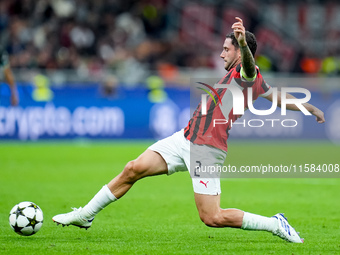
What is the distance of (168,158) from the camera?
738 cm

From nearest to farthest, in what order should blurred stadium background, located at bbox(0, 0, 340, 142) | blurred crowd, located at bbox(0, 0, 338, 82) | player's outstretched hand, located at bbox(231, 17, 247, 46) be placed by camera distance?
1. player's outstretched hand, located at bbox(231, 17, 247, 46)
2. blurred stadium background, located at bbox(0, 0, 340, 142)
3. blurred crowd, located at bbox(0, 0, 338, 82)

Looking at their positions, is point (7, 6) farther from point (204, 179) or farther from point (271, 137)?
point (204, 179)

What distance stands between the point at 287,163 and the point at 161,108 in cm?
590

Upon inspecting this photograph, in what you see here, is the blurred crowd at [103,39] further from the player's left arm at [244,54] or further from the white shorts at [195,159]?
the player's left arm at [244,54]

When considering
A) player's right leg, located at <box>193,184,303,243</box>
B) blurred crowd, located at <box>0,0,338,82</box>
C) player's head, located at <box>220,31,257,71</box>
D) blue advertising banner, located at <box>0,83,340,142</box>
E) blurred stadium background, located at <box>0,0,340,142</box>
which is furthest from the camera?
blurred crowd, located at <box>0,0,338,82</box>

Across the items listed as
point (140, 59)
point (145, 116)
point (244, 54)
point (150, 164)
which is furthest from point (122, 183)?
point (140, 59)

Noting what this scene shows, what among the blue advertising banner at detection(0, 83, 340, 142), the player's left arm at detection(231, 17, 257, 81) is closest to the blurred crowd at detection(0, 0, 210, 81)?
the blue advertising banner at detection(0, 83, 340, 142)

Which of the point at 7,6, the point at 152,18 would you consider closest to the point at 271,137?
the point at 152,18

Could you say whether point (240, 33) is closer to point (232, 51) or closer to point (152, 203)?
point (232, 51)

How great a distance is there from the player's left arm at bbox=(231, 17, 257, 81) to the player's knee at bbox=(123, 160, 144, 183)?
148cm

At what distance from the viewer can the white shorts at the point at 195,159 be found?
709cm

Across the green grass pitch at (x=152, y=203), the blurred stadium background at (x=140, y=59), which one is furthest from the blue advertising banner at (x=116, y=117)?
the green grass pitch at (x=152, y=203)

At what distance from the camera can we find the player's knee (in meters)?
7.33

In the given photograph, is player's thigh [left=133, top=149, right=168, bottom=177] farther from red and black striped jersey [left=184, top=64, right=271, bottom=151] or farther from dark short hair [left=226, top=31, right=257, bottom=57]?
dark short hair [left=226, top=31, right=257, bottom=57]
